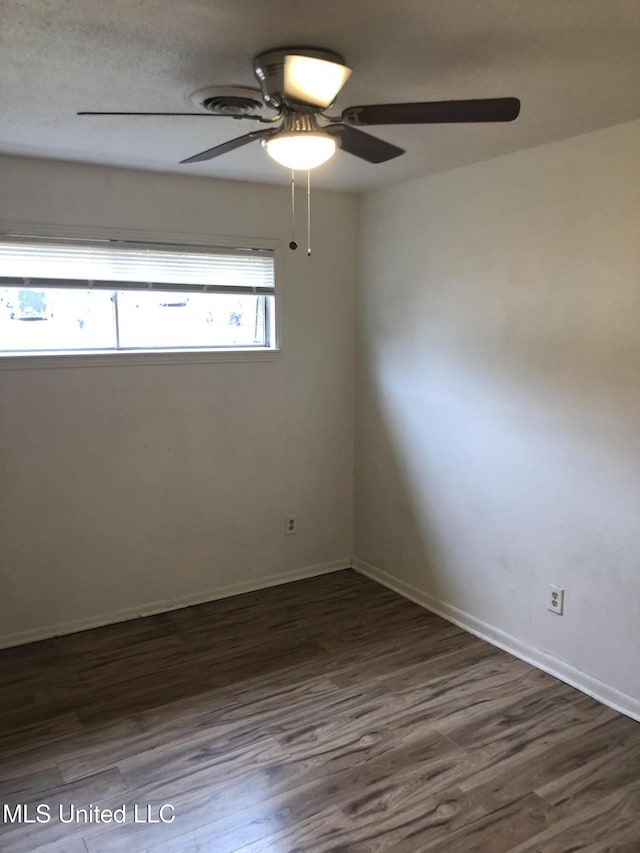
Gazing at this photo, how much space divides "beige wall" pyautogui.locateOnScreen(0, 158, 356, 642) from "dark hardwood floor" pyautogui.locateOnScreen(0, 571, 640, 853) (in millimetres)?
370

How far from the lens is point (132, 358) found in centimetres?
346

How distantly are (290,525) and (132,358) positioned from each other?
56.2 inches

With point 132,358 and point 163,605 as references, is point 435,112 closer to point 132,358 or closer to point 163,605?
point 132,358

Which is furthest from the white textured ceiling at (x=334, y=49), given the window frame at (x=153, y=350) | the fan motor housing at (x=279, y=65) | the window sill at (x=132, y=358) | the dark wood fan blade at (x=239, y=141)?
the window sill at (x=132, y=358)

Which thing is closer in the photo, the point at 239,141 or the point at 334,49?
the point at 334,49

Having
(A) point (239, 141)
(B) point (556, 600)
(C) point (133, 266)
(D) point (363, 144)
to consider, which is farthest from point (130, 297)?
(B) point (556, 600)

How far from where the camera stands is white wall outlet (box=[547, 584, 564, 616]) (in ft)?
9.78

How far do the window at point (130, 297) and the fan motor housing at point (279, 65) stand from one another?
1.73 m

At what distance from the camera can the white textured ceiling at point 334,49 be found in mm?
1604

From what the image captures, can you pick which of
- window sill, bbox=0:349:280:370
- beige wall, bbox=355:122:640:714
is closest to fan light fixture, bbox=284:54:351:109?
beige wall, bbox=355:122:640:714

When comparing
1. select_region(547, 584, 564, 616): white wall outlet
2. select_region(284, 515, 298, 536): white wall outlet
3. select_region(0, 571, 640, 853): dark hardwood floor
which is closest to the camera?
select_region(0, 571, 640, 853): dark hardwood floor

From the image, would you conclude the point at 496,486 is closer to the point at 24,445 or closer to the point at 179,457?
the point at 179,457

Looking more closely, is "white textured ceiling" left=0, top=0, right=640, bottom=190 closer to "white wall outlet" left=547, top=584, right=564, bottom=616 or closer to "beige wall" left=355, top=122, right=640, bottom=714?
"beige wall" left=355, top=122, right=640, bottom=714

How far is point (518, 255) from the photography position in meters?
3.04
